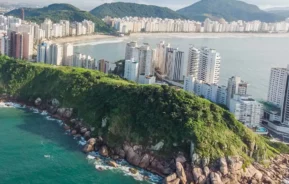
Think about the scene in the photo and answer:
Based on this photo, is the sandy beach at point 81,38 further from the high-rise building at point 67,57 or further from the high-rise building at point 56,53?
the high-rise building at point 56,53

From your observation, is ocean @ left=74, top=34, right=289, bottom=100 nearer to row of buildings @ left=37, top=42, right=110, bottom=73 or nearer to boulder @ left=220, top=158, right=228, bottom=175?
row of buildings @ left=37, top=42, right=110, bottom=73

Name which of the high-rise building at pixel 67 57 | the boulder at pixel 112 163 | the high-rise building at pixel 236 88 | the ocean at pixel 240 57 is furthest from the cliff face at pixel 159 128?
the ocean at pixel 240 57

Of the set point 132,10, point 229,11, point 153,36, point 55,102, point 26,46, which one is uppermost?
point 229,11

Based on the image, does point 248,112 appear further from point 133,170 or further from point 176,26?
point 176,26

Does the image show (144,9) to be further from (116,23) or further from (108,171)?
(108,171)

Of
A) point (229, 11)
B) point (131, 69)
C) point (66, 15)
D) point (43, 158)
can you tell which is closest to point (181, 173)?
point (43, 158)

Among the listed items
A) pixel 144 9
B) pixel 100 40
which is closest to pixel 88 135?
pixel 100 40
